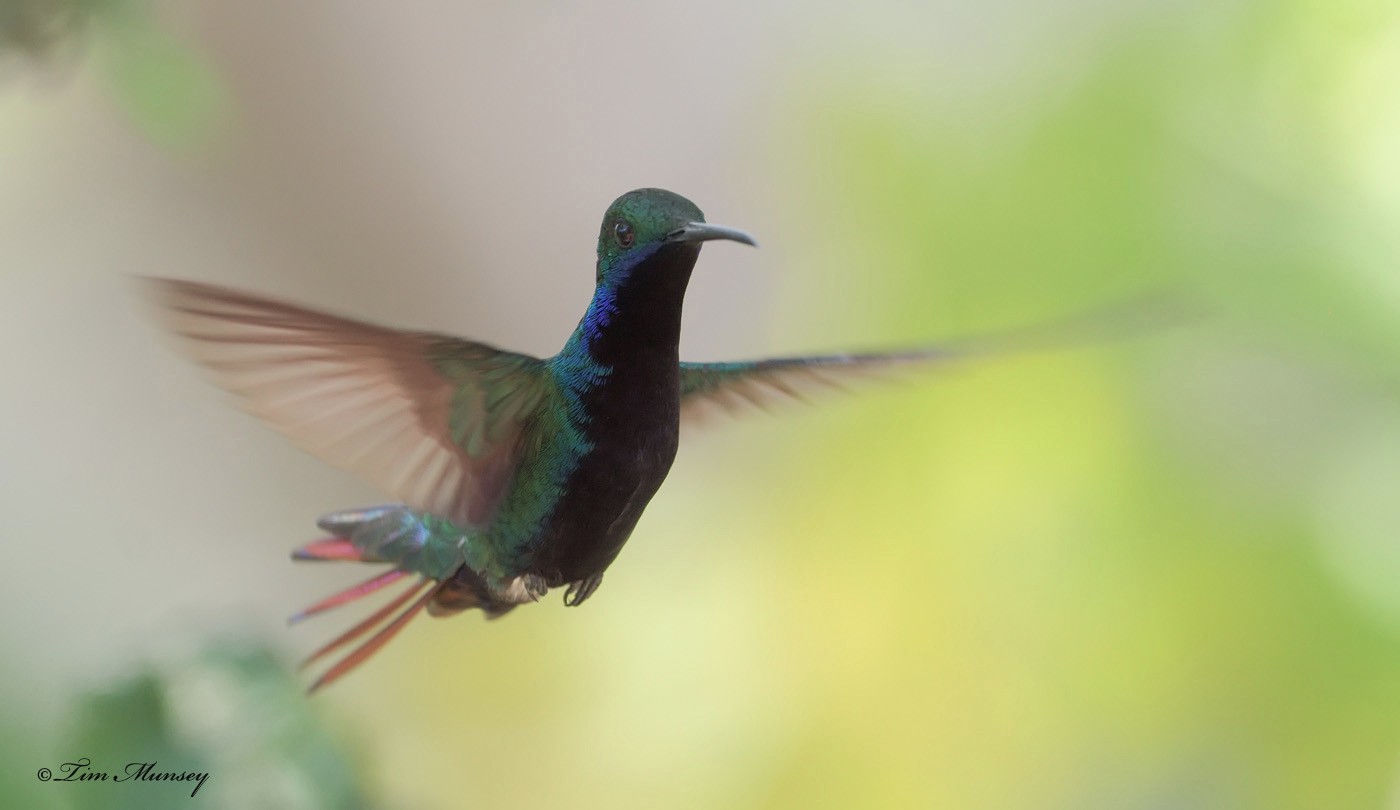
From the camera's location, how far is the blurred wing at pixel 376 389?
0.37 m

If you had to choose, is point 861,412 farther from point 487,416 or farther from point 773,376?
point 487,416

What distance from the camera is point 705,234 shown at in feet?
1.27

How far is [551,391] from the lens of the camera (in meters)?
0.47

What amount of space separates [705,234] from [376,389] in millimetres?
155

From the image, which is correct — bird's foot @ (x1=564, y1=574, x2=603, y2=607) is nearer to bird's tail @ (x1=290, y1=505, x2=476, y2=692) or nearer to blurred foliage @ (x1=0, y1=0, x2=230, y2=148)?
bird's tail @ (x1=290, y1=505, x2=476, y2=692)

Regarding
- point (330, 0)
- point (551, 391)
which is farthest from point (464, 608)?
point (330, 0)

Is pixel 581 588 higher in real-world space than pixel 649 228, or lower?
lower

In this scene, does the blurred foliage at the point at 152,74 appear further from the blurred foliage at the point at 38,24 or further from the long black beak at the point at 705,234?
the long black beak at the point at 705,234

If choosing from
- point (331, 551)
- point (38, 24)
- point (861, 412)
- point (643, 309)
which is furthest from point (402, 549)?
point (861, 412)

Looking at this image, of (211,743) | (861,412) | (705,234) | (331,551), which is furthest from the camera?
(861,412)

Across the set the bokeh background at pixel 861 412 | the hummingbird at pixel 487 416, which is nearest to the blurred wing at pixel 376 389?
the hummingbird at pixel 487 416

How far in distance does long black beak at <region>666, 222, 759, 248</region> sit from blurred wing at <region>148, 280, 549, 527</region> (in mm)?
84

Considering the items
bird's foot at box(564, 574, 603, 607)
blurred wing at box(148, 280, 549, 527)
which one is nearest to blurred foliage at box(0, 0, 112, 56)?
blurred wing at box(148, 280, 549, 527)

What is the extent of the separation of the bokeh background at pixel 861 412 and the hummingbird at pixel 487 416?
0.74 m
